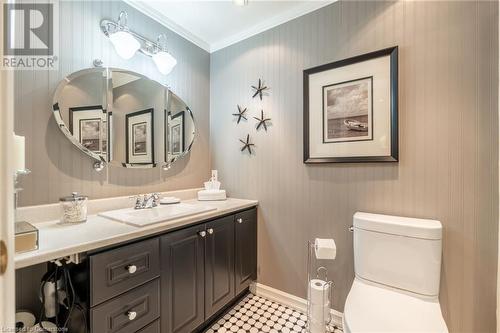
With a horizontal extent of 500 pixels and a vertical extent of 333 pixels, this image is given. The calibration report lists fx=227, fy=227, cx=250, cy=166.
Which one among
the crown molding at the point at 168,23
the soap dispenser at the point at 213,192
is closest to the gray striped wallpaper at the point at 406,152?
the soap dispenser at the point at 213,192

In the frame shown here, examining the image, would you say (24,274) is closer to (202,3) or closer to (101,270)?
(101,270)

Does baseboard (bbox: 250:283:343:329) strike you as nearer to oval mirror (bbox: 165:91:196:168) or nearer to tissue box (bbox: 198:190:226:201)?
tissue box (bbox: 198:190:226:201)

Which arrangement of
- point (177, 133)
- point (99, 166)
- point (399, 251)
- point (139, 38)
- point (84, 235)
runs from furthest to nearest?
1. point (177, 133)
2. point (139, 38)
3. point (99, 166)
4. point (399, 251)
5. point (84, 235)

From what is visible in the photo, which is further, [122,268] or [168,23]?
[168,23]

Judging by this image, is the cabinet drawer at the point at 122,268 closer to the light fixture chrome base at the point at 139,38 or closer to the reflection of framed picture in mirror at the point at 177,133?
the reflection of framed picture in mirror at the point at 177,133

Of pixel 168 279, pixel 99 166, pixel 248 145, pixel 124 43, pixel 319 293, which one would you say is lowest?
pixel 319 293

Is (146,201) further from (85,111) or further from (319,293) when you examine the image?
(319,293)

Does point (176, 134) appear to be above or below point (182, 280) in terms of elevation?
above

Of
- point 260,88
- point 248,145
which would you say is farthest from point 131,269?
point 260,88

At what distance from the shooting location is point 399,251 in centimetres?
132

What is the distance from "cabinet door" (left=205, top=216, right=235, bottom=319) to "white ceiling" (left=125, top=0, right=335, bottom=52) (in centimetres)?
168

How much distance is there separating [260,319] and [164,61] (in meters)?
2.17

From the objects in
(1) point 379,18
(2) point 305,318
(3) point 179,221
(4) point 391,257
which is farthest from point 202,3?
(2) point 305,318

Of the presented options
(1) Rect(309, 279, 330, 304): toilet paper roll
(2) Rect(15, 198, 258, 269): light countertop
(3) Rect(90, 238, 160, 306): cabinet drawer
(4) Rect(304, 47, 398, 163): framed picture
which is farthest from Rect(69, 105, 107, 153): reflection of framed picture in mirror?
(1) Rect(309, 279, 330, 304): toilet paper roll
